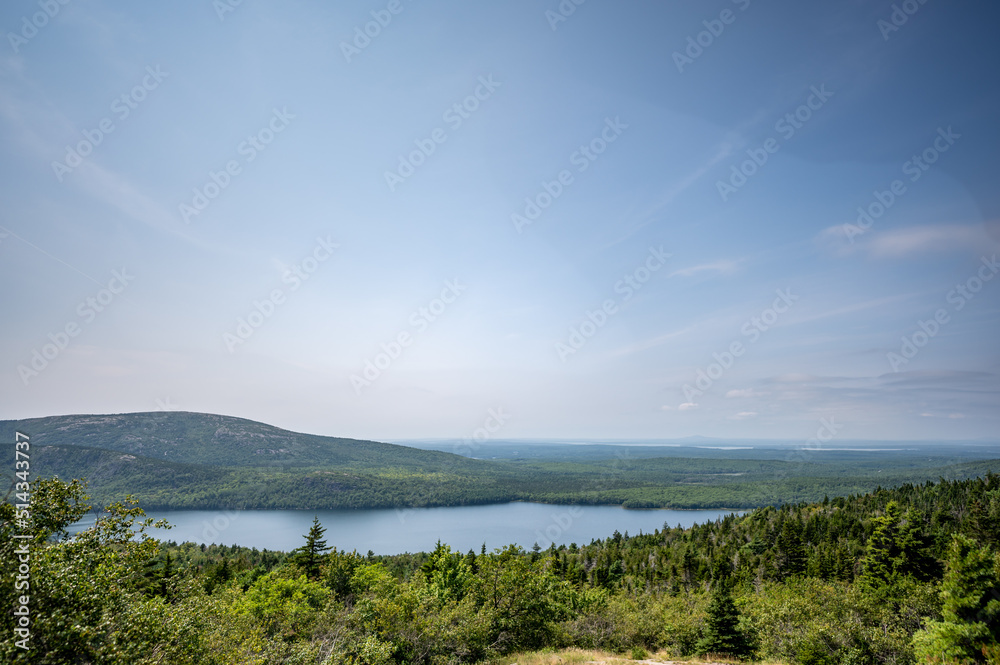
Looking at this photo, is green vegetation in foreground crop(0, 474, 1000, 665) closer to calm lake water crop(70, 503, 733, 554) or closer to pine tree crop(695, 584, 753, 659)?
pine tree crop(695, 584, 753, 659)

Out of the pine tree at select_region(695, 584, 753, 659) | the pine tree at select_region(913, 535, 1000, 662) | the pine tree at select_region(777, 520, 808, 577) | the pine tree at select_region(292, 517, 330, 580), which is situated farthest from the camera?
the pine tree at select_region(777, 520, 808, 577)

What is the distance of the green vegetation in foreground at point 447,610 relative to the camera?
33.5 ft

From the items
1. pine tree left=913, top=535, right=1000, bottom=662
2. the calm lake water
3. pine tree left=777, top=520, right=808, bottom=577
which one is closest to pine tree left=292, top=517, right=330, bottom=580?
pine tree left=913, top=535, right=1000, bottom=662

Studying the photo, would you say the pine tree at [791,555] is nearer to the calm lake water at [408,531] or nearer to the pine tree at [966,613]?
the pine tree at [966,613]

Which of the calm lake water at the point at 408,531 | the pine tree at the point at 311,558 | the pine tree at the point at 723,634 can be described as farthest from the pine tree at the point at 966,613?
the calm lake water at the point at 408,531

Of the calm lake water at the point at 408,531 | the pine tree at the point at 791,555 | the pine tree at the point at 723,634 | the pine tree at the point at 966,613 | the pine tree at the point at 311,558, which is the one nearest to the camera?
the pine tree at the point at 966,613

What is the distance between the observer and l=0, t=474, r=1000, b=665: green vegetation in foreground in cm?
1020

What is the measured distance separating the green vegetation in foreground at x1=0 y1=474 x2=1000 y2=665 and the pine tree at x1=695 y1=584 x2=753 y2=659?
0.33 ft

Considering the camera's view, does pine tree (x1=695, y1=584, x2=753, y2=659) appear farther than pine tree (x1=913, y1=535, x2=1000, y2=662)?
Yes

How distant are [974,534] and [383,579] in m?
72.9

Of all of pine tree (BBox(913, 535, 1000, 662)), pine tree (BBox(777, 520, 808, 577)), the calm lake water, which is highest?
pine tree (BBox(913, 535, 1000, 662))

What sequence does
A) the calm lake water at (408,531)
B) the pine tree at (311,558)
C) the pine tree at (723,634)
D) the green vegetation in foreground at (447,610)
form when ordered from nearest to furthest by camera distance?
the green vegetation in foreground at (447,610) < the pine tree at (723,634) < the pine tree at (311,558) < the calm lake water at (408,531)

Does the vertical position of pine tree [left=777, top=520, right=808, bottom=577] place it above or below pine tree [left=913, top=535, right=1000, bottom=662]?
below

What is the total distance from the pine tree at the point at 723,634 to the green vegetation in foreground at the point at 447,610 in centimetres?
10
